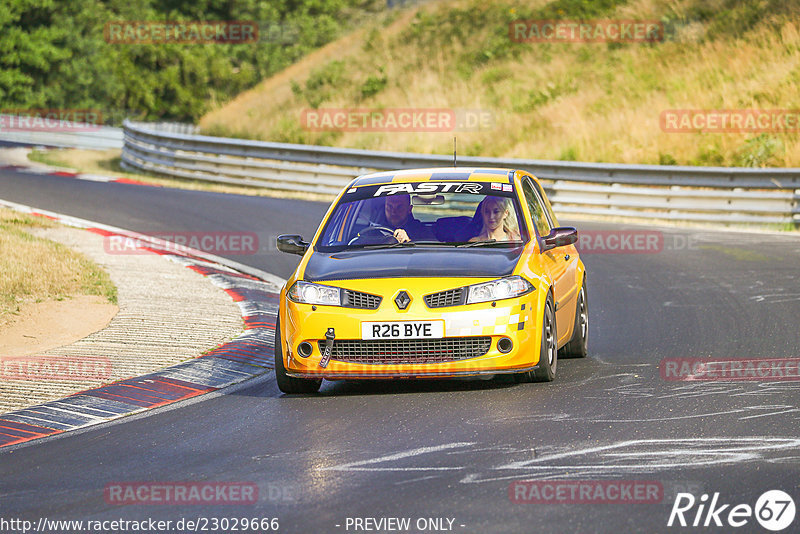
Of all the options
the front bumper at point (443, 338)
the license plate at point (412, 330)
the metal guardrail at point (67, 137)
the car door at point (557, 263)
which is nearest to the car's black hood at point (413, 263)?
the front bumper at point (443, 338)

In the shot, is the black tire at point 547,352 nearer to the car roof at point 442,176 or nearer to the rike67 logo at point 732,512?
the car roof at point 442,176

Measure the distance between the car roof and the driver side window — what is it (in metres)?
0.18

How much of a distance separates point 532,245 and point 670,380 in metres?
1.42

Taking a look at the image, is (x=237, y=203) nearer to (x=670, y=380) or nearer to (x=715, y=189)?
(x=715, y=189)

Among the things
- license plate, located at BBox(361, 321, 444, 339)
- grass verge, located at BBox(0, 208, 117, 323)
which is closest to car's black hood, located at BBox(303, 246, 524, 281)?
license plate, located at BBox(361, 321, 444, 339)

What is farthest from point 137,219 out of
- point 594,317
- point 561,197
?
point 594,317

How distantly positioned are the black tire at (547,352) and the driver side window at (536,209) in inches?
41.6

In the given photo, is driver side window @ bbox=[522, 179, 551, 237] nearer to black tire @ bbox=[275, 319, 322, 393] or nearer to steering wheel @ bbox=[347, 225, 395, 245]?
steering wheel @ bbox=[347, 225, 395, 245]

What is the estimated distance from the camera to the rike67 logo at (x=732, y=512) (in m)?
5.53

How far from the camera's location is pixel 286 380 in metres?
8.97

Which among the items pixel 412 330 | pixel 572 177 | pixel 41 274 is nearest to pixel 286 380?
pixel 412 330

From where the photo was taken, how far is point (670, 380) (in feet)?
30.0

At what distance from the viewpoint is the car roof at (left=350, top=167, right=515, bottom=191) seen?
33.4ft

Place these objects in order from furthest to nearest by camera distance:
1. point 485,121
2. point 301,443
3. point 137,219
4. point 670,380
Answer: point 485,121 < point 137,219 < point 670,380 < point 301,443
